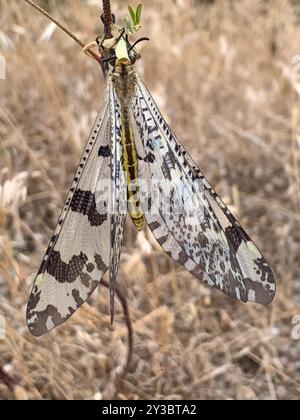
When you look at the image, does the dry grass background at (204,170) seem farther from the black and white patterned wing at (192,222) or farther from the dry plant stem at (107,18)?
the dry plant stem at (107,18)

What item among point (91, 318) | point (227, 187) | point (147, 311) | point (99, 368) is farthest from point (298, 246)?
point (91, 318)

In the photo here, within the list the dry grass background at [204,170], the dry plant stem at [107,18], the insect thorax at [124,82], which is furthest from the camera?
the dry grass background at [204,170]

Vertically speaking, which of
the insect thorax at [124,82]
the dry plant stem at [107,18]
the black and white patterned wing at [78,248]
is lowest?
the black and white patterned wing at [78,248]

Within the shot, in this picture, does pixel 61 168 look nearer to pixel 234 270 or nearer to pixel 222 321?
pixel 222 321

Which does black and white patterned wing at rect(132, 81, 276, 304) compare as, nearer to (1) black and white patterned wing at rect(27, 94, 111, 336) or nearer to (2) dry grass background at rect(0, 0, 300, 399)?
(1) black and white patterned wing at rect(27, 94, 111, 336)

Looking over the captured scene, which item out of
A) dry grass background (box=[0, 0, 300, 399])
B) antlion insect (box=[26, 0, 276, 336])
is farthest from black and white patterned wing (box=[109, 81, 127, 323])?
dry grass background (box=[0, 0, 300, 399])

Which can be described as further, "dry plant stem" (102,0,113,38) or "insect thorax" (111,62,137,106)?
"insect thorax" (111,62,137,106)

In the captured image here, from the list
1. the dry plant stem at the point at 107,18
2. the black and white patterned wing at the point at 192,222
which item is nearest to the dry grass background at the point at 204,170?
the black and white patterned wing at the point at 192,222

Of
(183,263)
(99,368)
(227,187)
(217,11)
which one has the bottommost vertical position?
(99,368)
